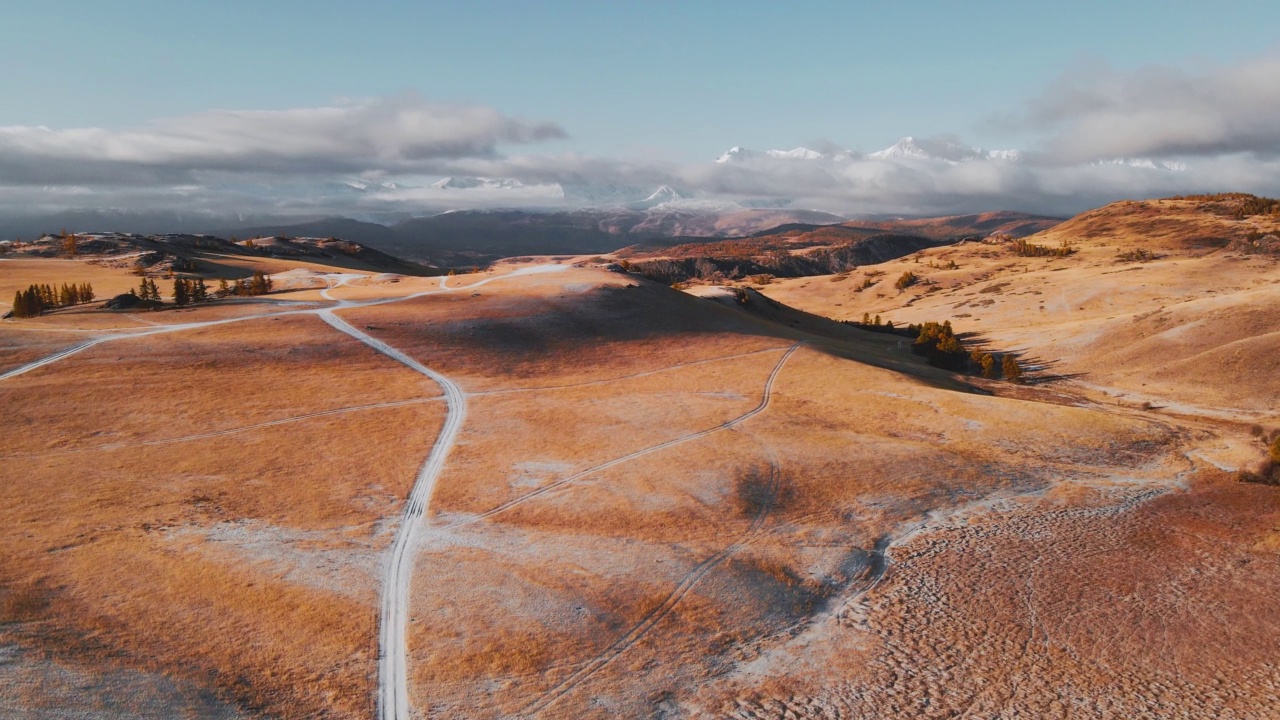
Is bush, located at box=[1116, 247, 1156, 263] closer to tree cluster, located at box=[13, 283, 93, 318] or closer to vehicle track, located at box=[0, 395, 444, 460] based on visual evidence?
vehicle track, located at box=[0, 395, 444, 460]

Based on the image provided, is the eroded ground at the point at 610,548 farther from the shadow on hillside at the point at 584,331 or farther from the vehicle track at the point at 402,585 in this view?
the shadow on hillside at the point at 584,331

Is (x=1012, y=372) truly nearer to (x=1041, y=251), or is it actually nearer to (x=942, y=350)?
(x=942, y=350)

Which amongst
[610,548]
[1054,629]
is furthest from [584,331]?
[1054,629]

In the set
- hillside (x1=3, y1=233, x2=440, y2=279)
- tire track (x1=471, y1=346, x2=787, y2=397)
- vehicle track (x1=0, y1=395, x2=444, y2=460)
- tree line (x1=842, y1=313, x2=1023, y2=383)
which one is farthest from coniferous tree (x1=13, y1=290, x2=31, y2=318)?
tree line (x1=842, y1=313, x2=1023, y2=383)

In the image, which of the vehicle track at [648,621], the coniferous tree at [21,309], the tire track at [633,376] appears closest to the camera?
the vehicle track at [648,621]

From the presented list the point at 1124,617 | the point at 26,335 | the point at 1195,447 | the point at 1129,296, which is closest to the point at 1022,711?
the point at 1124,617

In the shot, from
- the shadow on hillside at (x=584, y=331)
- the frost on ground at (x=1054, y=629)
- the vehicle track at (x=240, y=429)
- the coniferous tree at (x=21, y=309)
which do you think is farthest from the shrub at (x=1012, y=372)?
the coniferous tree at (x=21, y=309)

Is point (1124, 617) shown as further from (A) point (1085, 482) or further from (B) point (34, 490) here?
(B) point (34, 490)
